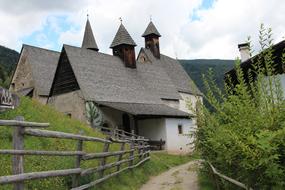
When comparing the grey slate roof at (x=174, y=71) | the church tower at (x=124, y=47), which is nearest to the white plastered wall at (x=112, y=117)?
the church tower at (x=124, y=47)

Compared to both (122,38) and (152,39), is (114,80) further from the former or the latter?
(152,39)

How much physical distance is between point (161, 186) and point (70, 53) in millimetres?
18817

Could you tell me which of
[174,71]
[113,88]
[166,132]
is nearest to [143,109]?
[166,132]

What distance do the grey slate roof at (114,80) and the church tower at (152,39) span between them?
5.68 m

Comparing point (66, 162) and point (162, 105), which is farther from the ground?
point (162, 105)

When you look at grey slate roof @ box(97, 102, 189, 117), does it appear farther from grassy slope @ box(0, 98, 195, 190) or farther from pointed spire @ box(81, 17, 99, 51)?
pointed spire @ box(81, 17, 99, 51)

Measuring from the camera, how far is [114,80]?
3028cm

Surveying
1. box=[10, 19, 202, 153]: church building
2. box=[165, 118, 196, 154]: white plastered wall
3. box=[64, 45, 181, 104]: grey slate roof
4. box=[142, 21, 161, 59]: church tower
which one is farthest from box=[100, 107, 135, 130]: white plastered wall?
box=[142, 21, 161, 59]: church tower

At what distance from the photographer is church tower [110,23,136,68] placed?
34.5 metres

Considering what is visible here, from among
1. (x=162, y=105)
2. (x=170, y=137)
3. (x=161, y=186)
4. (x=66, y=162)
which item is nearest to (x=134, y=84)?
(x=162, y=105)

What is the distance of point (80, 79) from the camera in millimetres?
27141

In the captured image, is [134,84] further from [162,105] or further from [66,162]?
[66,162]

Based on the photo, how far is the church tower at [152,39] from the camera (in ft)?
141

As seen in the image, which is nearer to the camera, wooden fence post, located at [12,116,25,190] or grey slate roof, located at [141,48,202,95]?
wooden fence post, located at [12,116,25,190]
